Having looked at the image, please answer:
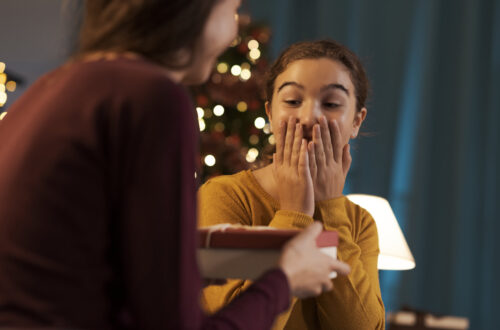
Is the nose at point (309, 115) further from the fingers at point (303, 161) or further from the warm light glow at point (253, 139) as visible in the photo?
the warm light glow at point (253, 139)

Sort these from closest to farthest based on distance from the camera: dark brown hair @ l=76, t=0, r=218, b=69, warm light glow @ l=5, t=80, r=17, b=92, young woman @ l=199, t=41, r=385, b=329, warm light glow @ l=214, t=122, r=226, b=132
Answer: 1. dark brown hair @ l=76, t=0, r=218, b=69
2. young woman @ l=199, t=41, r=385, b=329
3. warm light glow @ l=214, t=122, r=226, b=132
4. warm light glow @ l=5, t=80, r=17, b=92

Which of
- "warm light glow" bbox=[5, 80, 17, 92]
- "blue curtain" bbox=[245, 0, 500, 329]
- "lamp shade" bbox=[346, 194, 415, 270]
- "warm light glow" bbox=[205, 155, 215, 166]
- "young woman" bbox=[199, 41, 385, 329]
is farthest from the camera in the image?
"warm light glow" bbox=[5, 80, 17, 92]

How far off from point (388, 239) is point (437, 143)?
7.52 feet

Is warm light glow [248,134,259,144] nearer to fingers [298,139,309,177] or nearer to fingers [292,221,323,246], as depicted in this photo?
fingers [298,139,309,177]

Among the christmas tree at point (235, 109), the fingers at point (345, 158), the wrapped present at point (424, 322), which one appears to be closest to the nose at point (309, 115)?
the fingers at point (345, 158)

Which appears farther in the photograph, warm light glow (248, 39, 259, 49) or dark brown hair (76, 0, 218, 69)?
warm light glow (248, 39, 259, 49)

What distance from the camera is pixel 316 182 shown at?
1.52m

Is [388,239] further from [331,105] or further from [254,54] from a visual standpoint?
[254,54]

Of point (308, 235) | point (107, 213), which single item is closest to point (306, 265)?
point (308, 235)

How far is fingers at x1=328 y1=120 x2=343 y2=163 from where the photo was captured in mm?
1547

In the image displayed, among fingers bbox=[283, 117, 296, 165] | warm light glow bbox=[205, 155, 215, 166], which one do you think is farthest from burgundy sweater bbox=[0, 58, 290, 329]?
warm light glow bbox=[205, 155, 215, 166]

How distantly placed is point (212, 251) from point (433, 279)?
11.5 feet

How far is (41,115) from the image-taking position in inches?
27.7

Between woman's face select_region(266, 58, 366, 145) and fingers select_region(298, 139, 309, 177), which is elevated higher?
woman's face select_region(266, 58, 366, 145)
